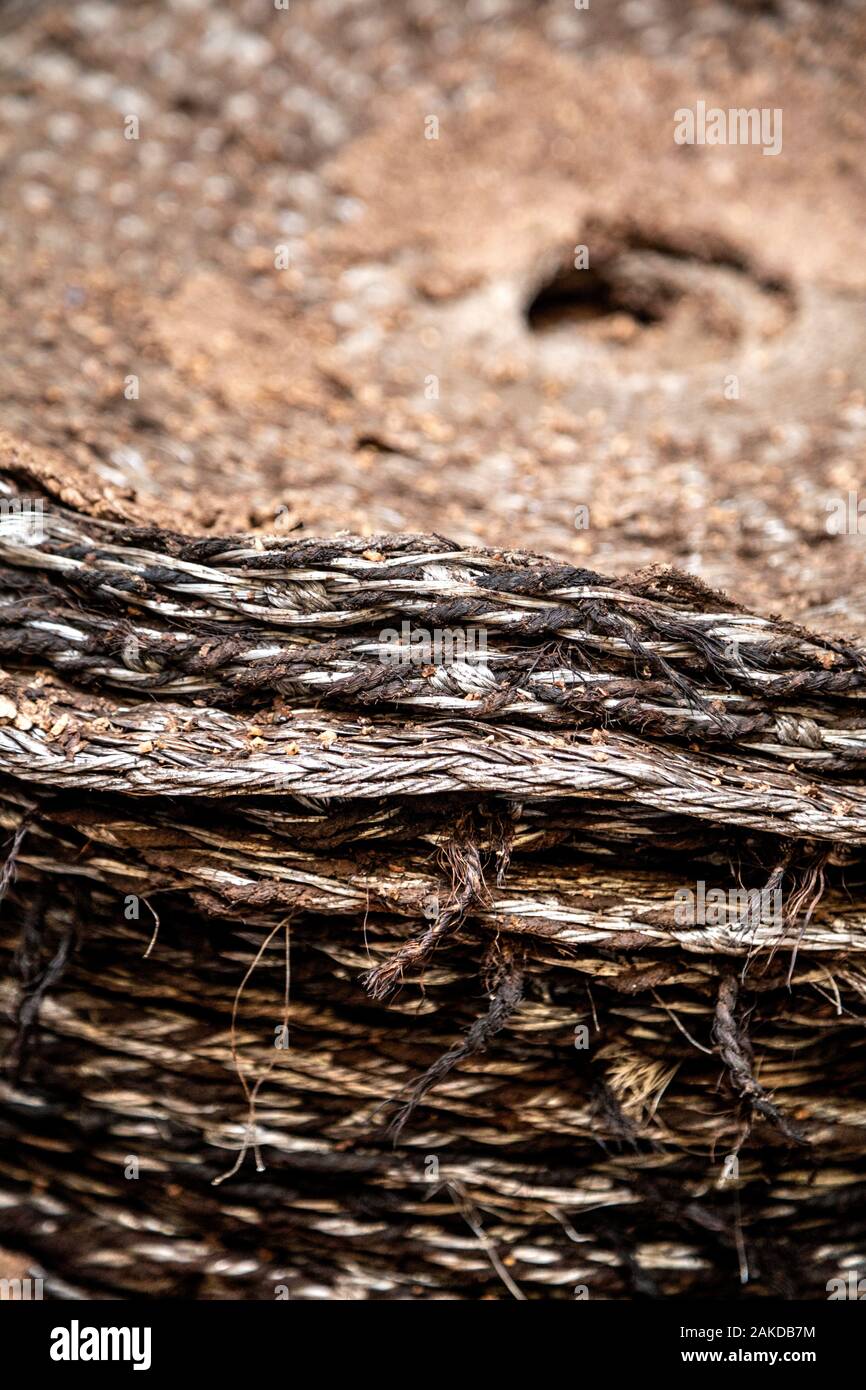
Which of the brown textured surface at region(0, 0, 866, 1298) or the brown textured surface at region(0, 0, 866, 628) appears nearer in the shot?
the brown textured surface at region(0, 0, 866, 1298)

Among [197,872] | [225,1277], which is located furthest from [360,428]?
[225,1277]

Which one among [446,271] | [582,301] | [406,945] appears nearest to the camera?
[406,945]

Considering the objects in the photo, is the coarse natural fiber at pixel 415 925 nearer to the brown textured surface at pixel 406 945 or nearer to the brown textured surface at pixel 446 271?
the brown textured surface at pixel 406 945

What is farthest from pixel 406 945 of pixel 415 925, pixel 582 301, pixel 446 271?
pixel 582 301

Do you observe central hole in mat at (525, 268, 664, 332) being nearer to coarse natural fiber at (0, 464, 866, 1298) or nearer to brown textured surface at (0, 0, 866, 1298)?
brown textured surface at (0, 0, 866, 1298)

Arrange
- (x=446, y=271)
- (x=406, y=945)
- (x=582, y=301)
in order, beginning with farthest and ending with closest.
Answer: (x=582, y=301) → (x=446, y=271) → (x=406, y=945)

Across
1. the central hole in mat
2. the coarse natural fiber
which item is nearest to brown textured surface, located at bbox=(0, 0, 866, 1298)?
the coarse natural fiber

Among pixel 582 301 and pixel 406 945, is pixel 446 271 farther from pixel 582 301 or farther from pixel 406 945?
pixel 406 945
